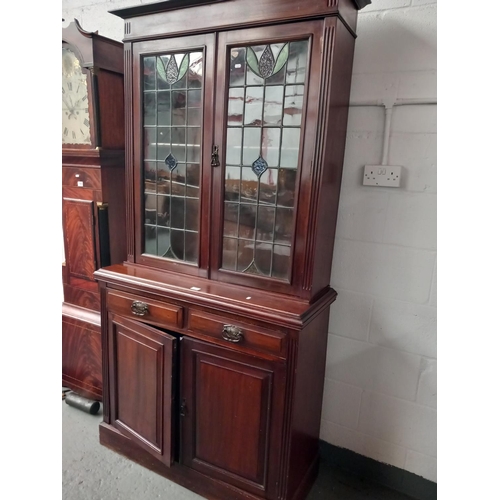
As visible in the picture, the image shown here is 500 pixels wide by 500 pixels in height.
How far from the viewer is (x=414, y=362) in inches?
62.6

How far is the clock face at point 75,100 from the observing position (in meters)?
1.81

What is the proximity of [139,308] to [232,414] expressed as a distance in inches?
22.6

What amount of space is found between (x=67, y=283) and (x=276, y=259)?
1.34 metres

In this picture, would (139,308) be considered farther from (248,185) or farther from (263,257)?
(248,185)

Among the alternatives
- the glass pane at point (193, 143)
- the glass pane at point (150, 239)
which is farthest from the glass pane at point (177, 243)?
the glass pane at point (193, 143)

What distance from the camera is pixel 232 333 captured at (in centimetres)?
138

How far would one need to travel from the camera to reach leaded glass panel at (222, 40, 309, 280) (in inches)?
50.9

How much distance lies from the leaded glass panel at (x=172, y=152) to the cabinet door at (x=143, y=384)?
1.19 feet

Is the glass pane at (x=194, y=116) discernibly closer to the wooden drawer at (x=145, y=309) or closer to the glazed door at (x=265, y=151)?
the glazed door at (x=265, y=151)

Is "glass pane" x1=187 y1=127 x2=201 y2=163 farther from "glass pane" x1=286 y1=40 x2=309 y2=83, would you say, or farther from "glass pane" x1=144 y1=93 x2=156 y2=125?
"glass pane" x1=286 y1=40 x2=309 y2=83

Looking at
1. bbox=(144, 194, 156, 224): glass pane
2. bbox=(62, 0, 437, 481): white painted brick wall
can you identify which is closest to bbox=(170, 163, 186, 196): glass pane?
bbox=(144, 194, 156, 224): glass pane

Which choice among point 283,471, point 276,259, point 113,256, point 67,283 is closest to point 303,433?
point 283,471

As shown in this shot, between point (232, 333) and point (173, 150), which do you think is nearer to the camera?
point (232, 333)

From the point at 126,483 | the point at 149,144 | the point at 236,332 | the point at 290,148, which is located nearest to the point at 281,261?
the point at 236,332
